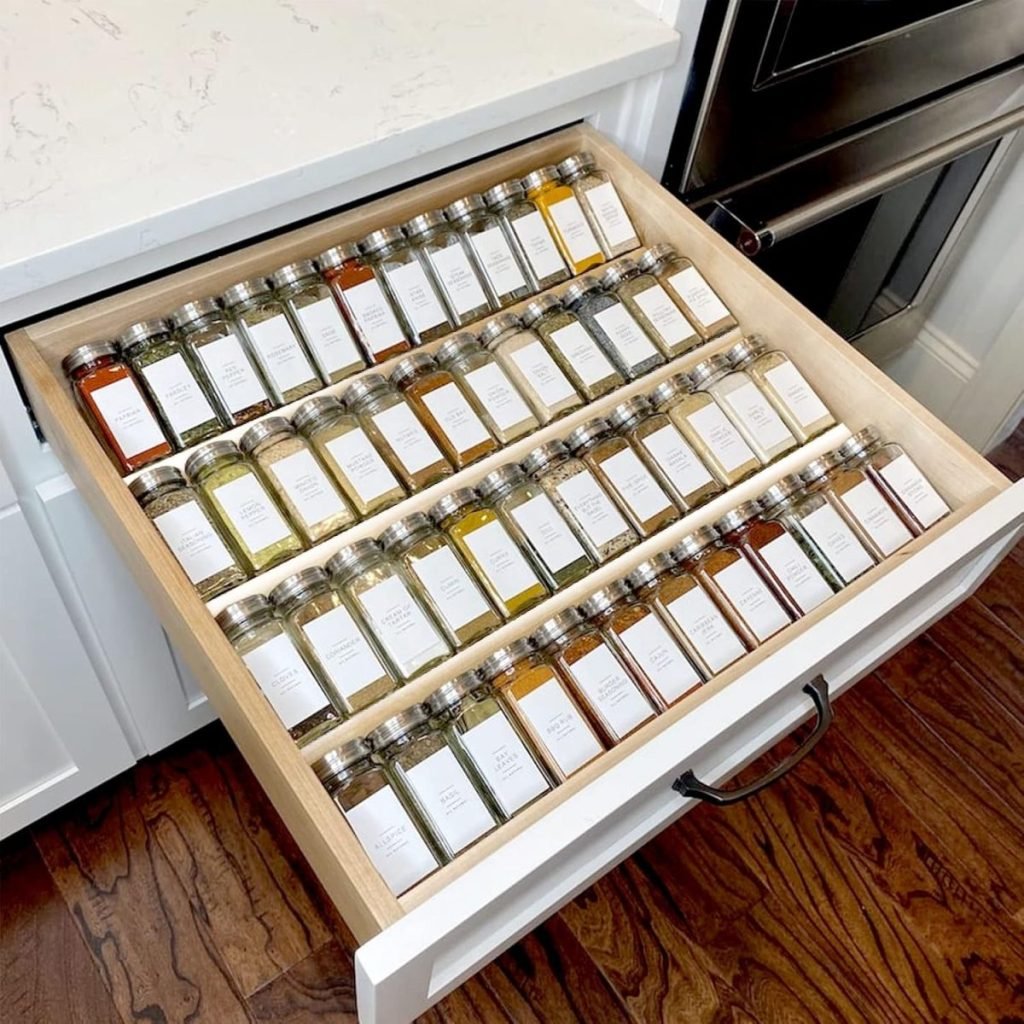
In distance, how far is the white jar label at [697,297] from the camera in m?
0.91

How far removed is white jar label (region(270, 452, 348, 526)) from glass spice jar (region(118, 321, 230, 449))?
0.07 metres

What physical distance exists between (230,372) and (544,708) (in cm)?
35

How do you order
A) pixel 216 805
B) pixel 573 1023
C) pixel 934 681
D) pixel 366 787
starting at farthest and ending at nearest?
pixel 934 681
pixel 216 805
pixel 573 1023
pixel 366 787

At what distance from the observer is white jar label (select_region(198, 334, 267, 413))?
30.3 inches

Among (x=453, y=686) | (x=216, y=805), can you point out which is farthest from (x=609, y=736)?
(x=216, y=805)

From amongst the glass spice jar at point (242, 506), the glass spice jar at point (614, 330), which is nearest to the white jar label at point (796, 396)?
the glass spice jar at point (614, 330)

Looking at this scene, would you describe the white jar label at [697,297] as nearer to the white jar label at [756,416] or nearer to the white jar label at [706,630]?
the white jar label at [756,416]

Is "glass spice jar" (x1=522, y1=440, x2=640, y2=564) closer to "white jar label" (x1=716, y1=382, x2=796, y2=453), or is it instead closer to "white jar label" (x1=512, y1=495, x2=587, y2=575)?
"white jar label" (x1=512, y1=495, x2=587, y2=575)

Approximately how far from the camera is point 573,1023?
3.81ft

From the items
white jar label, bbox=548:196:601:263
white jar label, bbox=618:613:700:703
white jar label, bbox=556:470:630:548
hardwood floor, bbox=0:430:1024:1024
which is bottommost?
hardwood floor, bbox=0:430:1024:1024

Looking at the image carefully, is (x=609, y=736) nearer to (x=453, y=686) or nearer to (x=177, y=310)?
(x=453, y=686)

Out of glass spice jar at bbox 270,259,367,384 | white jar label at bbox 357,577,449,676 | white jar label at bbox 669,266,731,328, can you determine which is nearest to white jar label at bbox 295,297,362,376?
glass spice jar at bbox 270,259,367,384

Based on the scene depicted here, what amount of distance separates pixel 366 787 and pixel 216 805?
700 millimetres

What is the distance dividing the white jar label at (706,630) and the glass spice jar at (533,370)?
0.19 metres
